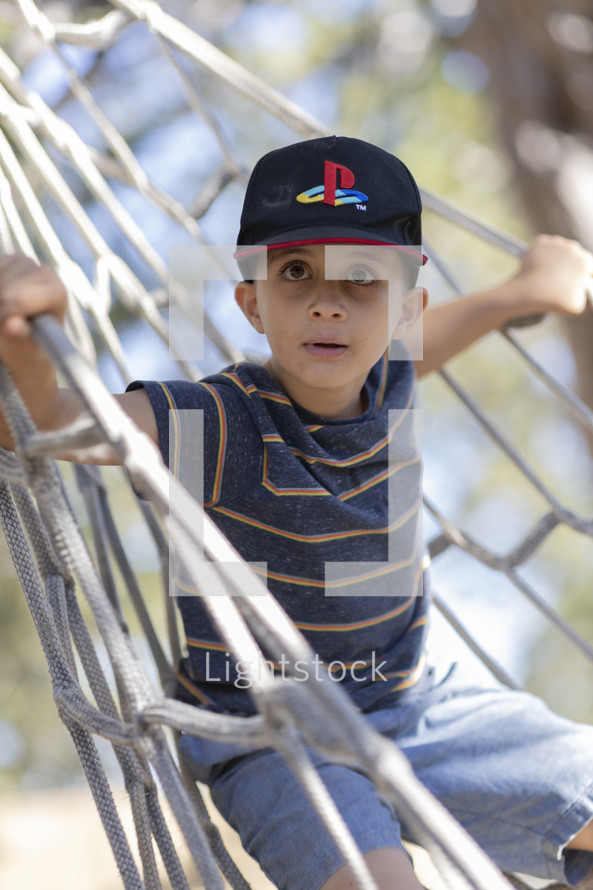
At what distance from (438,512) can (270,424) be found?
442mm

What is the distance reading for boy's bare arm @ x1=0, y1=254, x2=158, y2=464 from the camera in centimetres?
64

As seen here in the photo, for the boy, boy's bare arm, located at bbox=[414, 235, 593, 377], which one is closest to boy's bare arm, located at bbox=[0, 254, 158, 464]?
the boy

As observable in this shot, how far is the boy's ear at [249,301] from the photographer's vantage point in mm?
1013

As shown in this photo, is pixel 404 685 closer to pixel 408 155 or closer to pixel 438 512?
pixel 438 512

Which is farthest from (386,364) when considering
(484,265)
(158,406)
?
(484,265)

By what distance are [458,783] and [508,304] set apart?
61 centimetres

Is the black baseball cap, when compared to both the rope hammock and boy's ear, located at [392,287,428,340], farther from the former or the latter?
the rope hammock

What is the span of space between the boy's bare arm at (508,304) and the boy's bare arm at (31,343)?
0.59 metres

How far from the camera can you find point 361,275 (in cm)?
94

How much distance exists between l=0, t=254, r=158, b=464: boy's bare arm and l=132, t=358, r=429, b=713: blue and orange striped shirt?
17 cm

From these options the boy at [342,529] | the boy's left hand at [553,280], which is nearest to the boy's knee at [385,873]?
the boy at [342,529]

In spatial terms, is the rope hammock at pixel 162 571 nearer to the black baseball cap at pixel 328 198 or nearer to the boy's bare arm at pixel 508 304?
the boy's bare arm at pixel 508 304

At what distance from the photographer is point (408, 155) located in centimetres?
511

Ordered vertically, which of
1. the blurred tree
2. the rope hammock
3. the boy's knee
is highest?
the blurred tree
